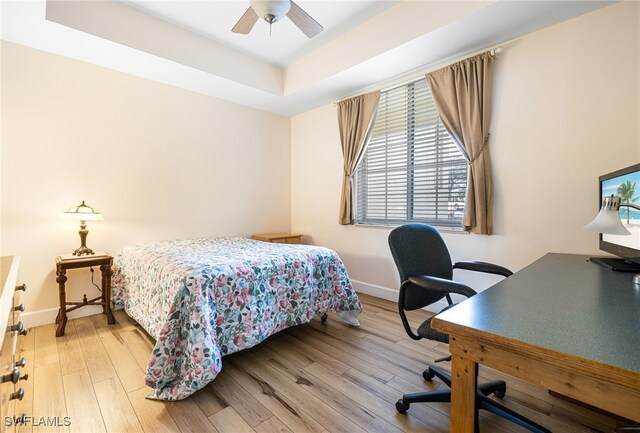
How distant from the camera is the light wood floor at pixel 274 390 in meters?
1.45

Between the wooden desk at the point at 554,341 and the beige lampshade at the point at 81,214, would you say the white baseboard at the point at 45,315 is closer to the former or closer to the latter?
the beige lampshade at the point at 81,214

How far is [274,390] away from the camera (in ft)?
5.64

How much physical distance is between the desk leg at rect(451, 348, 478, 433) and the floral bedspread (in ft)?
4.35

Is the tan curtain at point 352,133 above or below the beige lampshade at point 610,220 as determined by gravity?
above

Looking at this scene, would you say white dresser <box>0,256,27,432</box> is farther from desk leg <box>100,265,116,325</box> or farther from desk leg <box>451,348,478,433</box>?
desk leg <box>100,265,116,325</box>

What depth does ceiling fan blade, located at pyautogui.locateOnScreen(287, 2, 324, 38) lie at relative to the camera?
6.36 ft

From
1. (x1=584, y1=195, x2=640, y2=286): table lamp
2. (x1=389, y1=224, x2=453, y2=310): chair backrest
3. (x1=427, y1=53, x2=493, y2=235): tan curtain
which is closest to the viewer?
(x1=584, y1=195, x2=640, y2=286): table lamp

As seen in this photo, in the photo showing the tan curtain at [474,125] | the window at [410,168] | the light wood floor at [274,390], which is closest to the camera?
the light wood floor at [274,390]

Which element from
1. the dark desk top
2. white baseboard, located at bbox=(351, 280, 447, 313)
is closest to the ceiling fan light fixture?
the dark desk top

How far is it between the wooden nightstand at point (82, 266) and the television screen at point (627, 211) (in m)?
3.72

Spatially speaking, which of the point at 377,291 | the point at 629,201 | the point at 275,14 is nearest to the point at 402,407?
the point at 629,201

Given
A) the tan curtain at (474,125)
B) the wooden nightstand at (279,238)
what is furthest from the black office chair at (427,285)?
the wooden nightstand at (279,238)

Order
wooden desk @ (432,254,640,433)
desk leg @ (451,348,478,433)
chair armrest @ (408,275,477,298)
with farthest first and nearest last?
chair armrest @ (408,275,477,298) < desk leg @ (451,348,478,433) < wooden desk @ (432,254,640,433)

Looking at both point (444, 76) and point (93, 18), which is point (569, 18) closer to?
point (444, 76)
